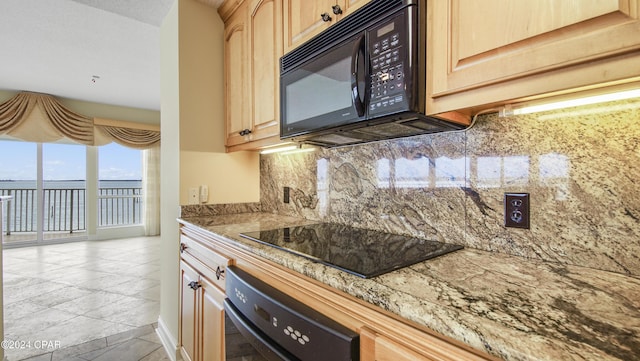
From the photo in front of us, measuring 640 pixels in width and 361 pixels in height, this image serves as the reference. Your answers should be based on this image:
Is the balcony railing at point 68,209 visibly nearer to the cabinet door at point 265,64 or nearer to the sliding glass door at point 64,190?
the sliding glass door at point 64,190

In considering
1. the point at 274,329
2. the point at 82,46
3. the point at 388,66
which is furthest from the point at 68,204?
the point at 388,66

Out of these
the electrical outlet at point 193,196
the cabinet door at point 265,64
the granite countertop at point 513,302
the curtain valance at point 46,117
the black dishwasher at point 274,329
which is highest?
the curtain valance at point 46,117

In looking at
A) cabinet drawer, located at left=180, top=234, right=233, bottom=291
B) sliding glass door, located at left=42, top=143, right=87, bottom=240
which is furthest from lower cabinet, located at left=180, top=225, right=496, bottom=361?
sliding glass door, located at left=42, top=143, right=87, bottom=240

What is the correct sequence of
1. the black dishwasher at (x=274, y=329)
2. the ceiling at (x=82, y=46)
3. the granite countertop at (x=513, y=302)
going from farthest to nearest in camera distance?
the ceiling at (x=82, y=46) → the black dishwasher at (x=274, y=329) → the granite countertop at (x=513, y=302)

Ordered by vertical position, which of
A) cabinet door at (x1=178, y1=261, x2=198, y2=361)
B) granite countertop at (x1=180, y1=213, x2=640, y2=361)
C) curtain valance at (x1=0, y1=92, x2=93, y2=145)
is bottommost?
cabinet door at (x1=178, y1=261, x2=198, y2=361)

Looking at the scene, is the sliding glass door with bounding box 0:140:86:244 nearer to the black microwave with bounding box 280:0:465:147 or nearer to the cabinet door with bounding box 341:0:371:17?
the black microwave with bounding box 280:0:465:147

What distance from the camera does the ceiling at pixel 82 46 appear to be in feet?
7.45

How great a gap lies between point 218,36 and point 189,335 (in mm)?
1951

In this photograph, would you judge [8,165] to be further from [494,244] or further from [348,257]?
[494,244]

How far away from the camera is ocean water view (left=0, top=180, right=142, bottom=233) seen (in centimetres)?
541

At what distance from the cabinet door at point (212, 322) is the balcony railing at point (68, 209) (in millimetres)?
5564

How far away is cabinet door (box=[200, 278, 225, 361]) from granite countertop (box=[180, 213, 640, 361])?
0.62m

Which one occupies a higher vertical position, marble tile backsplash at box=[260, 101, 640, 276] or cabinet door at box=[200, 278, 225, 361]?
marble tile backsplash at box=[260, 101, 640, 276]

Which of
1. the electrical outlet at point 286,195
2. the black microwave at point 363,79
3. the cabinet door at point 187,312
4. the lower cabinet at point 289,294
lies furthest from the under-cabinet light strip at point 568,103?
the cabinet door at point 187,312
